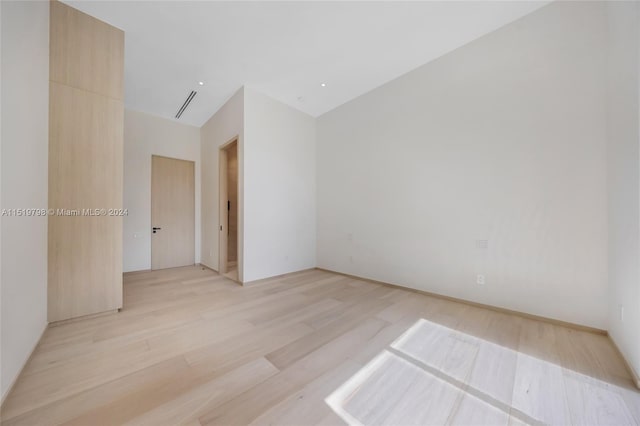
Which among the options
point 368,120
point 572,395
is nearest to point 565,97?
point 368,120

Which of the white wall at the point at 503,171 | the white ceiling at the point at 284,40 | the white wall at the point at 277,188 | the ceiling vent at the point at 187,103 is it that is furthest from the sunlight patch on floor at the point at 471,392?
the ceiling vent at the point at 187,103

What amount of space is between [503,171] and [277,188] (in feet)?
11.0

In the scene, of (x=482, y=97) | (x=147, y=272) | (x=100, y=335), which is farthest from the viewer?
(x=147, y=272)

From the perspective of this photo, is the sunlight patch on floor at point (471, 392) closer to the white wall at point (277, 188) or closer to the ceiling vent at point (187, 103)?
the white wall at point (277, 188)

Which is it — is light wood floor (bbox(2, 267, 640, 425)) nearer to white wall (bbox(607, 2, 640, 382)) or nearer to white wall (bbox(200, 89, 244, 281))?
white wall (bbox(607, 2, 640, 382))

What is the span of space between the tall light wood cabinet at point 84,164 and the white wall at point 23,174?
0.39 feet

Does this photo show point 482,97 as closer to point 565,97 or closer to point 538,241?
point 565,97

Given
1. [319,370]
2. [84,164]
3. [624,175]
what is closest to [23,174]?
[84,164]

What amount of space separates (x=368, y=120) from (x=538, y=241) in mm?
2944

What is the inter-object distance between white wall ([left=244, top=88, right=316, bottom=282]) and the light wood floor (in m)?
1.42

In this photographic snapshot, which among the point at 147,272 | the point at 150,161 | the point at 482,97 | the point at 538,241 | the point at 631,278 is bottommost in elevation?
the point at 147,272

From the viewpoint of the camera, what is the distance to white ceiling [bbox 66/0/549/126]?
241cm

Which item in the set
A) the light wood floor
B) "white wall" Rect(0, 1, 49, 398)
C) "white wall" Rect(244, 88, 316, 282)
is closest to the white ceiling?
"white wall" Rect(244, 88, 316, 282)

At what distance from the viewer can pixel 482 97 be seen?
9.28ft
